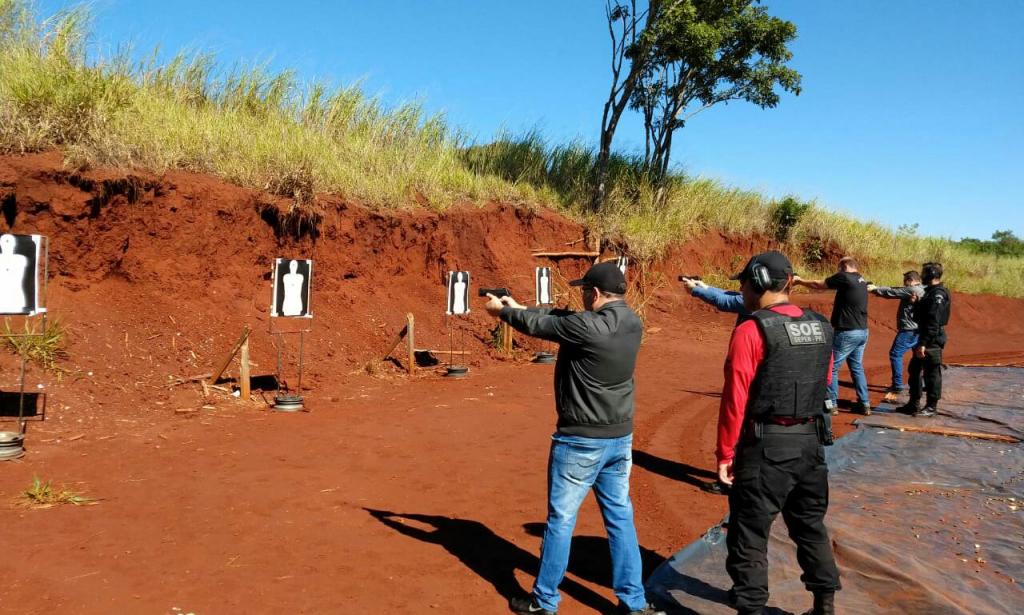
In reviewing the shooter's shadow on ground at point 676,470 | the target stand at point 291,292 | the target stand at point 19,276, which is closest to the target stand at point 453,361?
the target stand at point 291,292

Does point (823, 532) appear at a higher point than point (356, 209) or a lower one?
lower

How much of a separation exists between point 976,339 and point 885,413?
14387mm

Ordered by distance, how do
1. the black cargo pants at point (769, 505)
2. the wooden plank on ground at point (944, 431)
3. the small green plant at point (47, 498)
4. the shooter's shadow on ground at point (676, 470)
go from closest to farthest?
1. the black cargo pants at point (769, 505)
2. the small green plant at point (47, 498)
3. the shooter's shadow on ground at point (676, 470)
4. the wooden plank on ground at point (944, 431)

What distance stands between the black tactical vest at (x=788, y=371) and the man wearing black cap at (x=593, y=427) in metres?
0.65

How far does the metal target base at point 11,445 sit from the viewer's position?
6250 millimetres

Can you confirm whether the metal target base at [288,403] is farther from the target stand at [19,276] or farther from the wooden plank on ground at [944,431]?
the wooden plank on ground at [944,431]

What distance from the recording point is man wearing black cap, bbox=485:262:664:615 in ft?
12.0

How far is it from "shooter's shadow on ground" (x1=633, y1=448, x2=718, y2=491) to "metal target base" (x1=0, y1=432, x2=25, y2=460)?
5805 millimetres

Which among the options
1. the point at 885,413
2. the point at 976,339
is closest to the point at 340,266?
the point at 885,413

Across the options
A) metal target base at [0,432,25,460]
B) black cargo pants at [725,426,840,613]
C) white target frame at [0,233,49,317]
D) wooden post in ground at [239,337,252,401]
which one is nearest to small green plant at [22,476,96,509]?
metal target base at [0,432,25,460]

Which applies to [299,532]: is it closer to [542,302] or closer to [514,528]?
[514,528]

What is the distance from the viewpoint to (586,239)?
1858 centimetres

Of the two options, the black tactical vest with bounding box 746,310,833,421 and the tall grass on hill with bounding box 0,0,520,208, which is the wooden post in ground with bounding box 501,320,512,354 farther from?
the black tactical vest with bounding box 746,310,833,421

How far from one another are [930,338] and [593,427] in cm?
690
